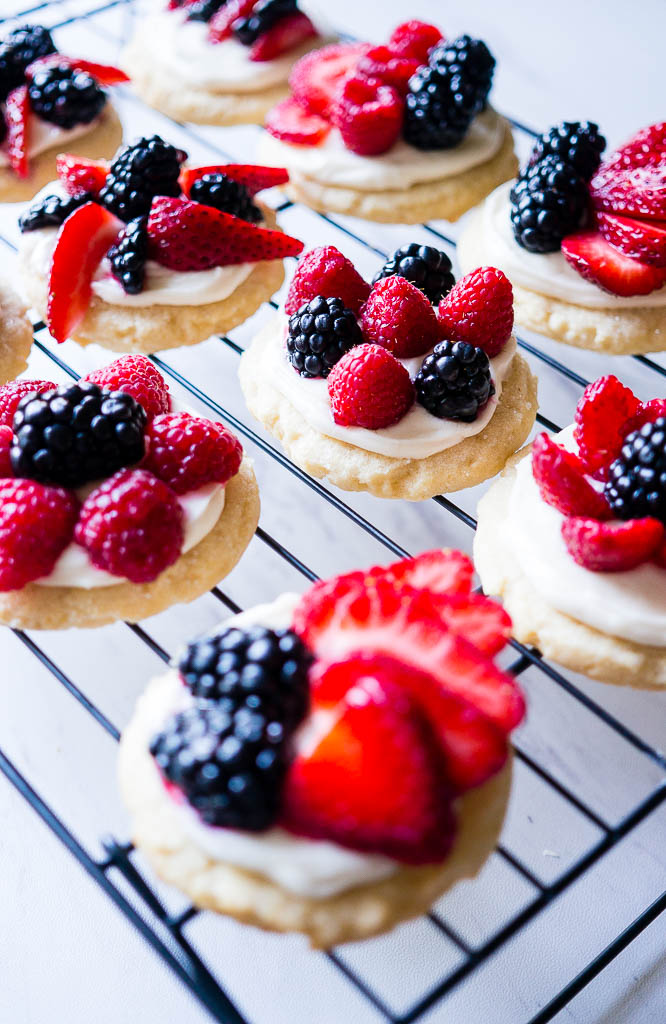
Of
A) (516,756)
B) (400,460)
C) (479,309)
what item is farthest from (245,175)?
(516,756)

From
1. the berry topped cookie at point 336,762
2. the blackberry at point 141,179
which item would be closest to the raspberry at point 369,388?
the berry topped cookie at point 336,762

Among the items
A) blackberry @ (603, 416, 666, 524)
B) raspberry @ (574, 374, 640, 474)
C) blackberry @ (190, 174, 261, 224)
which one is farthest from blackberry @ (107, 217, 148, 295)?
blackberry @ (603, 416, 666, 524)

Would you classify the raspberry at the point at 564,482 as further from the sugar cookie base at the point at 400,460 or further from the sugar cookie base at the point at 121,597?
the sugar cookie base at the point at 121,597

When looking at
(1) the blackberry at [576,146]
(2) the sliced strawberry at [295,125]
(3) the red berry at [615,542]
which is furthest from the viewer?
(2) the sliced strawberry at [295,125]

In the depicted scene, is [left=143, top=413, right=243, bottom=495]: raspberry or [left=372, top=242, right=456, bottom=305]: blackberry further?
[left=372, top=242, right=456, bottom=305]: blackberry

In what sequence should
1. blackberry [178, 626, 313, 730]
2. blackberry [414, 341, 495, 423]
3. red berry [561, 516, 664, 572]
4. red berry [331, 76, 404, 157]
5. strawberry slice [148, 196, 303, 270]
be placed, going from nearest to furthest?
blackberry [178, 626, 313, 730] < red berry [561, 516, 664, 572] < blackberry [414, 341, 495, 423] < strawberry slice [148, 196, 303, 270] < red berry [331, 76, 404, 157]

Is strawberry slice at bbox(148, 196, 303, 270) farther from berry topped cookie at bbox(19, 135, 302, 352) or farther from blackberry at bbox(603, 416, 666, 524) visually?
blackberry at bbox(603, 416, 666, 524)

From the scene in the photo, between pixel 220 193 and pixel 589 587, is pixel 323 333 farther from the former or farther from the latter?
pixel 589 587
